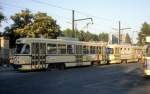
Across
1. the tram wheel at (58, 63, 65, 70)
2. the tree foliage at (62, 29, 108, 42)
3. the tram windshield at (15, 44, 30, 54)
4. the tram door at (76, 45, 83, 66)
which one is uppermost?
the tree foliage at (62, 29, 108, 42)

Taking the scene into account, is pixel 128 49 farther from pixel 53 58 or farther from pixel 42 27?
pixel 53 58

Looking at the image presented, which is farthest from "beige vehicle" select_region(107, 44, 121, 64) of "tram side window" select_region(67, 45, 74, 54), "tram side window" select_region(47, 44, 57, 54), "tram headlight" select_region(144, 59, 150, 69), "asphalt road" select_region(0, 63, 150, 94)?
"tram headlight" select_region(144, 59, 150, 69)

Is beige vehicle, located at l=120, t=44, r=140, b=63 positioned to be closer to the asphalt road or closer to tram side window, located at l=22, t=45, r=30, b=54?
tram side window, located at l=22, t=45, r=30, b=54

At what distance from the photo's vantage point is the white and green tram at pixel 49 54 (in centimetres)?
3158

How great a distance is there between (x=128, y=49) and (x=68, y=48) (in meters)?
20.9

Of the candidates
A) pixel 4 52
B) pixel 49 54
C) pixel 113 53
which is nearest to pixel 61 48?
pixel 49 54

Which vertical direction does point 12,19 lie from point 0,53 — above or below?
above

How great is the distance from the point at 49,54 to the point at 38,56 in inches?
59.7

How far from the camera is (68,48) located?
37.1 meters

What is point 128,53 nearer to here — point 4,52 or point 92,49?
point 92,49

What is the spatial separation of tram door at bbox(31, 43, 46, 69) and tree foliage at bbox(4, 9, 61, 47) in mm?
33096

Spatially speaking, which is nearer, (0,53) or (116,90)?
(116,90)

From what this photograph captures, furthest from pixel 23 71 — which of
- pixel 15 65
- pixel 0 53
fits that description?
pixel 0 53

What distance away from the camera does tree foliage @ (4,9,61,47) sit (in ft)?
219
